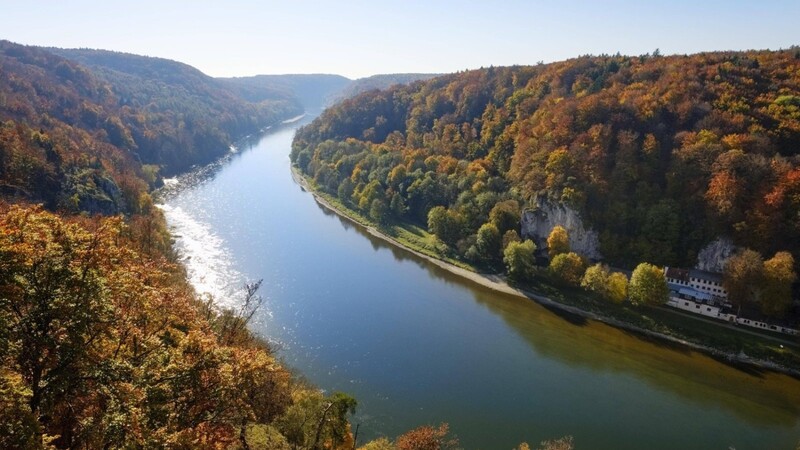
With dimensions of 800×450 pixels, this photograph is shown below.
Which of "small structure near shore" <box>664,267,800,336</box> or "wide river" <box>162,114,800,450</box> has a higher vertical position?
"small structure near shore" <box>664,267,800,336</box>

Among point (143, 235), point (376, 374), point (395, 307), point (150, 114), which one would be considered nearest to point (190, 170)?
point (150, 114)

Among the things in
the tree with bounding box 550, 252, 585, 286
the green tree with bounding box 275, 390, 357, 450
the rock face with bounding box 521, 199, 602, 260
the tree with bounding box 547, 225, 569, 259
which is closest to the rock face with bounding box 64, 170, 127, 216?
the green tree with bounding box 275, 390, 357, 450

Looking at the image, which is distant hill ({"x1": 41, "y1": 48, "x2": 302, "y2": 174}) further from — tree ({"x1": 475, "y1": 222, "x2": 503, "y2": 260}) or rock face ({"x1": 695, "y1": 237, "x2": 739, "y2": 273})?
rock face ({"x1": 695, "y1": 237, "x2": 739, "y2": 273})

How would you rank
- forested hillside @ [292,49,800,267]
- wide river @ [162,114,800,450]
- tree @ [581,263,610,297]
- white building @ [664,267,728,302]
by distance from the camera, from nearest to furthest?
wide river @ [162,114,800,450] → white building @ [664,267,728,302] → tree @ [581,263,610,297] → forested hillside @ [292,49,800,267]

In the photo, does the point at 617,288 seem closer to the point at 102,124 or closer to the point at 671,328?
the point at 671,328

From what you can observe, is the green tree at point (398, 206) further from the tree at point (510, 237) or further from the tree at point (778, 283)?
the tree at point (778, 283)

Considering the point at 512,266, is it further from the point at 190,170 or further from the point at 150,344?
the point at 190,170

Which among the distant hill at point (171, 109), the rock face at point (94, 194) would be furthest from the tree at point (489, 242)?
the distant hill at point (171, 109)

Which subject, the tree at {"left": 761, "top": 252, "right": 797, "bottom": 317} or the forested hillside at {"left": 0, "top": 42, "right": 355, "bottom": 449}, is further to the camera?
the tree at {"left": 761, "top": 252, "right": 797, "bottom": 317}
